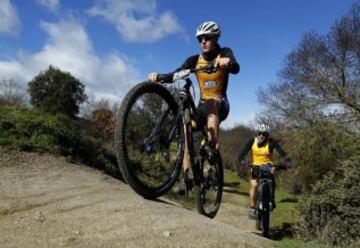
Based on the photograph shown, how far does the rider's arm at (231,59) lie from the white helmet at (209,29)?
0.77 feet

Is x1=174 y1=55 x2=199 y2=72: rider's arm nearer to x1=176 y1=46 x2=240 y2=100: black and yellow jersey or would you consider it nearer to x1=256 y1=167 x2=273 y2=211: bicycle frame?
x1=176 y1=46 x2=240 y2=100: black and yellow jersey

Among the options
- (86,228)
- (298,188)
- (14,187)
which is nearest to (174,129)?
(86,228)

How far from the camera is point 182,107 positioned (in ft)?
19.6

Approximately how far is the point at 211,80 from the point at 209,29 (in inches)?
25.4

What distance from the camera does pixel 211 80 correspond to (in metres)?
6.44

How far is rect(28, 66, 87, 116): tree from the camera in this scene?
5253 centimetres

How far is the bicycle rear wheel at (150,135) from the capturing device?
5.42 meters

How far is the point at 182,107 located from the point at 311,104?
28.9 meters

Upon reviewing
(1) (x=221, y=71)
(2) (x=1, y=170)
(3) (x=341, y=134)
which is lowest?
(2) (x=1, y=170)

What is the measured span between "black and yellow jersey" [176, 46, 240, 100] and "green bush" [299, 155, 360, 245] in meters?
4.94

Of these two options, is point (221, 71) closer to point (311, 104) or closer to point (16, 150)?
point (16, 150)

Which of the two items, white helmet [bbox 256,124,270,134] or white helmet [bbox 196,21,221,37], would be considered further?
white helmet [bbox 256,124,270,134]

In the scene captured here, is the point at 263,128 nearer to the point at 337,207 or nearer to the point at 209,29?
the point at 337,207

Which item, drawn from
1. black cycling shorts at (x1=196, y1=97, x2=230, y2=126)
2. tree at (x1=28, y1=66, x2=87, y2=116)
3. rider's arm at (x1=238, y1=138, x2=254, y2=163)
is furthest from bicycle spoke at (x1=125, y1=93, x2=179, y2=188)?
tree at (x1=28, y1=66, x2=87, y2=116)
